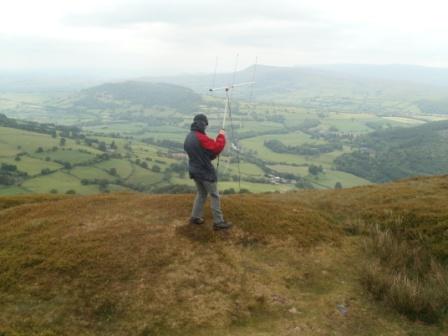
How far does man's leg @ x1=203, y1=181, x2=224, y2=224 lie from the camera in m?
14.7

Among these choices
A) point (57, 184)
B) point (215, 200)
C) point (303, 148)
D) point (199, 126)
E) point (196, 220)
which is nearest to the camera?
point (199, 126)

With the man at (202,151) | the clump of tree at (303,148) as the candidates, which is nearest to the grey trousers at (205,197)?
the man at (202,151)

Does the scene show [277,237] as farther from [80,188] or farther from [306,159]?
A: [306,159]

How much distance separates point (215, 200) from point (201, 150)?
2.19m

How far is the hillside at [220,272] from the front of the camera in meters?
10.7

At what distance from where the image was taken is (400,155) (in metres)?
162

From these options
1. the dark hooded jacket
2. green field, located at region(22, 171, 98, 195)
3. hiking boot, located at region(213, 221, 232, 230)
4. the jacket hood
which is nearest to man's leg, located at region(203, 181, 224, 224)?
hiking boot, located at region(213, 221, 232, 230)

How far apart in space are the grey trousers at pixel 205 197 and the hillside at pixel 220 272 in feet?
2.06

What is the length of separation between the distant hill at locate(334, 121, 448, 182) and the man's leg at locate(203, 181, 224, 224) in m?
127

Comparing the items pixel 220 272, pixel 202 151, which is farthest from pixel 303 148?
pixel 220 272

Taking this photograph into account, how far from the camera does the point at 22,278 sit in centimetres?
1216

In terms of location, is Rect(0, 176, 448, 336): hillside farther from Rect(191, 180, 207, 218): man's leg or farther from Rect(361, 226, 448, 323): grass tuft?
Rect(191, 180, 207, 218): man's leg

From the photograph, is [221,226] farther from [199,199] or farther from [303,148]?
[303,148]

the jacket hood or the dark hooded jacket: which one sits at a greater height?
the jacket hood
